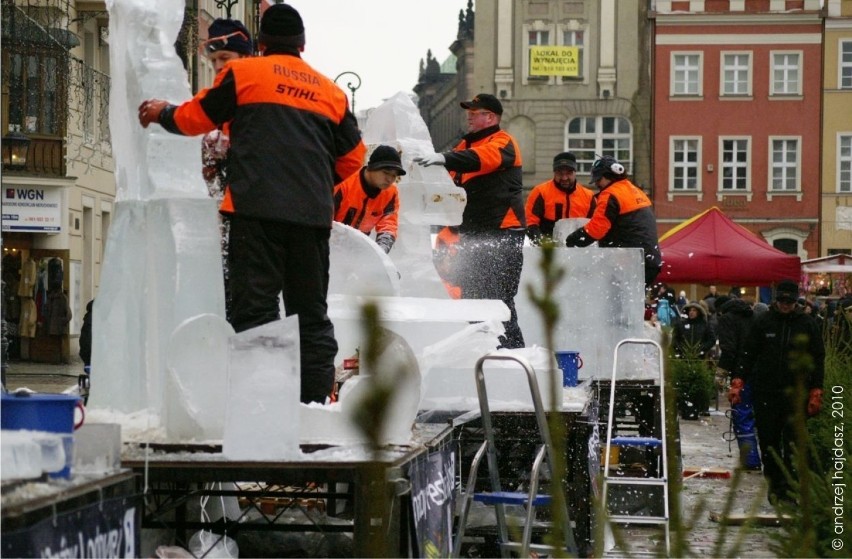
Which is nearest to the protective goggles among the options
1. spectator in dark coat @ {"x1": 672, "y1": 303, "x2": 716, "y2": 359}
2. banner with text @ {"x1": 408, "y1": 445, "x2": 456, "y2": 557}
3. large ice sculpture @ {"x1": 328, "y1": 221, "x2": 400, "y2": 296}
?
large ice sculpture @ {"x1": 328, "y1": 221, "x2": 400, "y2": 296}

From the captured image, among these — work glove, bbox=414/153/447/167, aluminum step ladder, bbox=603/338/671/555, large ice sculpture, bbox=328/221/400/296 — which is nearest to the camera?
large ice sculpture, bbox=328/221/400/296

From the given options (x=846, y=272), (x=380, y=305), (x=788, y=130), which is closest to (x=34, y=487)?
(x=380, y=305)

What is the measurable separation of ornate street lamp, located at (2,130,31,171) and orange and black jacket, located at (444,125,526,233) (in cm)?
1586

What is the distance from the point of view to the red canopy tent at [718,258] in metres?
26.8

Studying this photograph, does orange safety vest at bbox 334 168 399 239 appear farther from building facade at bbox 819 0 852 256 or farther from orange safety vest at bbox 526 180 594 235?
building facade at bbox 819 0 852 256

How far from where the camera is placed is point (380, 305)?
6.53 feet

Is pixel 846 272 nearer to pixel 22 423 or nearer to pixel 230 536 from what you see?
pixel 230 536

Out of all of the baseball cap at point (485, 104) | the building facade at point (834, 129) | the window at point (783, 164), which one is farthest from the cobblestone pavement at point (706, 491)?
the window at point (783, 164)

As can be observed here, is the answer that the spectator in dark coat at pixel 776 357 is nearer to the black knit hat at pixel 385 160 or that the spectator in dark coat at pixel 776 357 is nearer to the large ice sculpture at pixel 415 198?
the large ice sculpture at pixel 415 198

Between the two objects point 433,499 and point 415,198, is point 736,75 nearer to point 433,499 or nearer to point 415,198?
point 415,198

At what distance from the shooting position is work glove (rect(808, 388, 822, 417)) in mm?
10758

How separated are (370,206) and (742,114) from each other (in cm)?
5129

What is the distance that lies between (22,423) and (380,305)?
2.01 m

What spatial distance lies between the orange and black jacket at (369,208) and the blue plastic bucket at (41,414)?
16.5 feet
